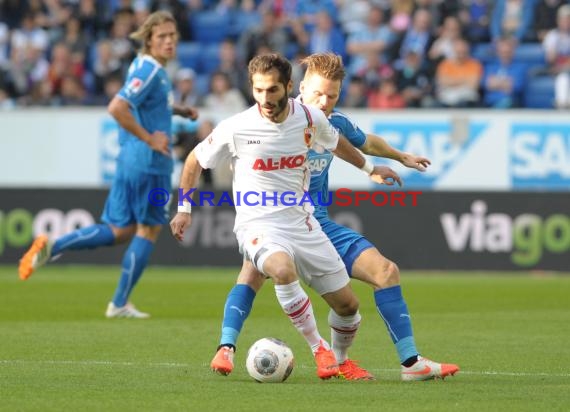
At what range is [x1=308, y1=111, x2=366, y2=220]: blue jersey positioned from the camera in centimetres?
784

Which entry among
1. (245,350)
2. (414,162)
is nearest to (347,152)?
(414,162)

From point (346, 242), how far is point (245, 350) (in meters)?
1.73

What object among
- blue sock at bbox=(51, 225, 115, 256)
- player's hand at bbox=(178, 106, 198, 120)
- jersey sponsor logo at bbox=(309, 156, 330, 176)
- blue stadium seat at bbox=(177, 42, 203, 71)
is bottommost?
blue sock at bbox=(51, 225, 115, 256)

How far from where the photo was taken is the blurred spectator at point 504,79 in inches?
736

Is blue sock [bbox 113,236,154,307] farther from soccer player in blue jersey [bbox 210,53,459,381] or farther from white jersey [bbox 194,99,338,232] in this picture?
white jersey [bbox 194,99,338,232]

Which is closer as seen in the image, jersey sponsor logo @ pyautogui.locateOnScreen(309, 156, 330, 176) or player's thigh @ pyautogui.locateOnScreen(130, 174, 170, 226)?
jersey sponsor logo @ pyautogui.locateOnScreen(309, 156, 330, 176)

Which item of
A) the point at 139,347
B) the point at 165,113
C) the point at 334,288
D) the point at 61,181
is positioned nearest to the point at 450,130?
the point at 61,181

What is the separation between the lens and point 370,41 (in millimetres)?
20141

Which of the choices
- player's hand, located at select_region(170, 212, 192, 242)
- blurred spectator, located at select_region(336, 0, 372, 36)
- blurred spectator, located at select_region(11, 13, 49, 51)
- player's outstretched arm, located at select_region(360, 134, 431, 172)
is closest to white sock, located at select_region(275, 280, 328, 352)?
player's hand, located at select_region(170, 212, 192, 242)

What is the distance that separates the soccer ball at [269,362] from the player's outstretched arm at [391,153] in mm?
1423

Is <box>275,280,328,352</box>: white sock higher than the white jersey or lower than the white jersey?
lower

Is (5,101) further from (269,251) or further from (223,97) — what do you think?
(269,251)

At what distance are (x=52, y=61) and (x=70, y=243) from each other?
33.0 ft

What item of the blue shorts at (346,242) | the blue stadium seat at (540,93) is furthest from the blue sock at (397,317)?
the blue stadium seat at (540,93)
